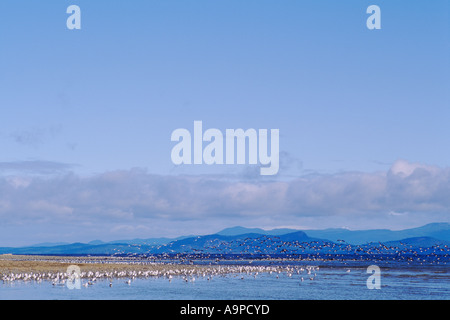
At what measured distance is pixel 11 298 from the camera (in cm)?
4028

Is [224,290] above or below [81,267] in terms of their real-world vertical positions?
above

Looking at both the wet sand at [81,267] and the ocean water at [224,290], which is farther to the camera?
the wet sand at [81,267]

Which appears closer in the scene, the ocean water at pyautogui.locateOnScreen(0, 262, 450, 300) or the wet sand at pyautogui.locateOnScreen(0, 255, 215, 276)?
the ocean water at pyautogui.locateOnScreen(0, 262, 450, 300)

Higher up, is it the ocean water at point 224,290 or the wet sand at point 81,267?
the ocean water at point 224,290

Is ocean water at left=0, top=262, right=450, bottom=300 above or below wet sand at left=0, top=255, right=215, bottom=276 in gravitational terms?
above

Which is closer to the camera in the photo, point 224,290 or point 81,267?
point 224,290

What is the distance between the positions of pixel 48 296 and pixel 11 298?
268 cm
